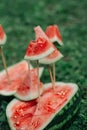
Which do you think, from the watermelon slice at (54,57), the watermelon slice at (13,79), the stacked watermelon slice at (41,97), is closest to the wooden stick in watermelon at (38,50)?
Answer: the stacked watermelon slice at (41,97)

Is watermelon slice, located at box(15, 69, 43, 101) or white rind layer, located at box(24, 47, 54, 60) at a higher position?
white rind layer, located at box(24, 47, 54, 60)

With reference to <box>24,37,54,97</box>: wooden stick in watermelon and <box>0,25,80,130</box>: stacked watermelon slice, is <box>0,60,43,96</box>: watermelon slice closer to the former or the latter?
<box>0,25,80,130</box>: stacked watermelon slice

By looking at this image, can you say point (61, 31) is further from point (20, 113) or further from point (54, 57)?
point (20, 113)

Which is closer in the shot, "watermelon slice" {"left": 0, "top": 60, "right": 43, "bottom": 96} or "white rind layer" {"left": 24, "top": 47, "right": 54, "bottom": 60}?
"white rind layer" {"left": 24, "top": 47, "right": 54, "bottom": 60}

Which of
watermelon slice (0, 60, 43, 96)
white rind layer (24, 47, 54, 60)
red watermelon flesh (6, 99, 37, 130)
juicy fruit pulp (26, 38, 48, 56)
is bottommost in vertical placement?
red watermelon flesh (6, 99, 37, 130)

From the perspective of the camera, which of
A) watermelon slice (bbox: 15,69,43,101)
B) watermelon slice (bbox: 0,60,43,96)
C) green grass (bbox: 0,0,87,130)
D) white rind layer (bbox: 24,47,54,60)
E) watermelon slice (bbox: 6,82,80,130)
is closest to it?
white rind layer (bbox: 24,47,54,60)

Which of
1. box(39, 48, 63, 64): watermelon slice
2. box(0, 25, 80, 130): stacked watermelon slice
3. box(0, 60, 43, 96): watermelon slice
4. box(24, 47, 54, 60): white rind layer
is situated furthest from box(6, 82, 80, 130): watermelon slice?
box(24, 47, 54, 60): white rind layer

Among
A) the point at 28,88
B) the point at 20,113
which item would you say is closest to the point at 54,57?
the point at 28,88

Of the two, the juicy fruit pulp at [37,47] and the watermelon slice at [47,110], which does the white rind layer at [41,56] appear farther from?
the watermelon slice at [47,110]
